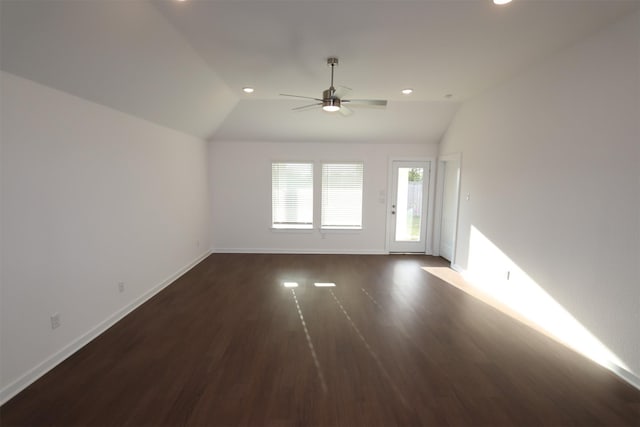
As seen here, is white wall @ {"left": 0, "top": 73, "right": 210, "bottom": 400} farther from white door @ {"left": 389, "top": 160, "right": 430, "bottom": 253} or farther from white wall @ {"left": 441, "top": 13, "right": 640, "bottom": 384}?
white wall @ {"left": 441, "top": 13, "right": 640, "bottom": 384}

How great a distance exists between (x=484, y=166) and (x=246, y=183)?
437 centimetres

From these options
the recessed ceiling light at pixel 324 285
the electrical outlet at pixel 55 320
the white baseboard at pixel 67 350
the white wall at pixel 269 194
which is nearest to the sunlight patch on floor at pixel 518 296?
the white wall at pixel 269 194

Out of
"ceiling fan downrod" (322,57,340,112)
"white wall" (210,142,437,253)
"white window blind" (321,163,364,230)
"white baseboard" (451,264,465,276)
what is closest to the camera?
"ceiling fan downrod" (322,57,340,112)

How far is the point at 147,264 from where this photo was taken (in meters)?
3.79

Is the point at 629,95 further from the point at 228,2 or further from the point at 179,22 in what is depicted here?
the point at 179,22

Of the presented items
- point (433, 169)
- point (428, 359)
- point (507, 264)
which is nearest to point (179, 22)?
point (428, 359)

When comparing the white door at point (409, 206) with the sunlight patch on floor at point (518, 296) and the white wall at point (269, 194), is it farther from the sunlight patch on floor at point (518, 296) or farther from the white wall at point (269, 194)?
the sunlight patch on floor at point (518, 296)

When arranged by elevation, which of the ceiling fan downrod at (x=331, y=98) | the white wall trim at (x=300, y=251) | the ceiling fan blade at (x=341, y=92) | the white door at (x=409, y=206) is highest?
the ceiling fan blade at (x=341, y=92)

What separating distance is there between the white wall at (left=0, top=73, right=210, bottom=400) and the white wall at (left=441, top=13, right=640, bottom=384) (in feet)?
15.3

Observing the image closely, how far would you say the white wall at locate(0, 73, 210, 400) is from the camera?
2.05 metres

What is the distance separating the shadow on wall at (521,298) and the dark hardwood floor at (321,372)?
176mm

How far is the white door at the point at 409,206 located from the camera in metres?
6.06

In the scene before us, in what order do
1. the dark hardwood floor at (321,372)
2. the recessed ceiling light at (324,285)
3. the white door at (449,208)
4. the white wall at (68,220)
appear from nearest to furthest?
the dark hardwood floor at (321,372) < the white wall at (68,220) < the recessed ceiling light at (324,285) < the white door at (449,208)

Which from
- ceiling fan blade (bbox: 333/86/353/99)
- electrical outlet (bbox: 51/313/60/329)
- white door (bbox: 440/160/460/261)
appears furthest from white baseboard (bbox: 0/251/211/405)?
white door (bbox: 440/160/460/261)
